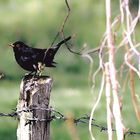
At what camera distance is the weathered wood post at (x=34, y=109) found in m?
3.56

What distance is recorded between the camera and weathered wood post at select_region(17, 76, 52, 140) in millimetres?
3557

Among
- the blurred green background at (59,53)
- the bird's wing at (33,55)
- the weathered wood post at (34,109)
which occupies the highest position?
the blurred green background at (59,53)

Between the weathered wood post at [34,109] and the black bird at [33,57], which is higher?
the black bird at [33,57]

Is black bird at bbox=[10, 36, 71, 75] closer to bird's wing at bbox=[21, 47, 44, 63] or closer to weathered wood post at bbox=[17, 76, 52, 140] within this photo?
bird's wing at bbox=[21, 47, 44, 63]

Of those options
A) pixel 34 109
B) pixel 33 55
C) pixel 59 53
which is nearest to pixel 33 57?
pixel 33 55

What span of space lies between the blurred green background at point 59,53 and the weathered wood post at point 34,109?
5.54 m

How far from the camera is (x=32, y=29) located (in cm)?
2045

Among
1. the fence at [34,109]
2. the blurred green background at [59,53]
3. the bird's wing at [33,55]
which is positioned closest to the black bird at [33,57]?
the bird's wing at [33,55]

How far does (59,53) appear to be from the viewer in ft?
59.7

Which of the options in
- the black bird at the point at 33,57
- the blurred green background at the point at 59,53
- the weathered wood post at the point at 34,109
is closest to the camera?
the weathered wood post at the point at 34,109

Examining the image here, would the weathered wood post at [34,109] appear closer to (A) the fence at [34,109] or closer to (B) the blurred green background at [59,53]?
(A) the fence at [34,109]

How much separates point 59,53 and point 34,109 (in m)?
14.7

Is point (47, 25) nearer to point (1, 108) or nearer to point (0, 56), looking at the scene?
point (0, 56)

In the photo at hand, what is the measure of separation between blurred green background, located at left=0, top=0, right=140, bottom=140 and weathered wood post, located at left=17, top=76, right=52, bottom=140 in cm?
554
